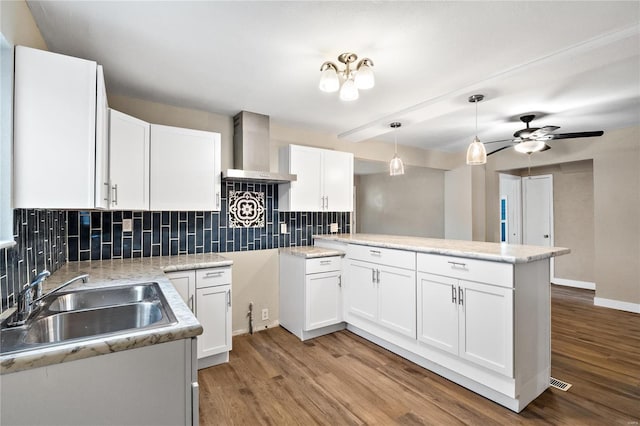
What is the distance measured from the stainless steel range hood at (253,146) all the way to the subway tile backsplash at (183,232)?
299 millimetres

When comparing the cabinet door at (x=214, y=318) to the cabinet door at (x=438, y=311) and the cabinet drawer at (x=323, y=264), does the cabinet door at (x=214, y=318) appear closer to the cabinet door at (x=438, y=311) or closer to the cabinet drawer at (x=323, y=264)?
the cabinet drawer at (x=323, y=264)

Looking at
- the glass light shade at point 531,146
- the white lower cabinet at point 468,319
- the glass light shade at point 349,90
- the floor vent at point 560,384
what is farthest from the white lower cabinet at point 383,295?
the glass light shade at point 531,146

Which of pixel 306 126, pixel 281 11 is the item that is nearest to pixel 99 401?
pixel 281 11

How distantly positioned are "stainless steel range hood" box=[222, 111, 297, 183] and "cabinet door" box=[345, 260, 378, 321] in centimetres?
118

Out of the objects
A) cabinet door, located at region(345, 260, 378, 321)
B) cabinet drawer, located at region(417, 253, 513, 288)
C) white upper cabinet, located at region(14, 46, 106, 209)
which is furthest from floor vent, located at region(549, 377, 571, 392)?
white upper cabinet, located at region(14, 46, 106, 209)

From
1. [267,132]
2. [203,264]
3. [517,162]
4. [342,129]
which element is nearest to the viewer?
[203,264]

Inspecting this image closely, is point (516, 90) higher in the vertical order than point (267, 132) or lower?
higher

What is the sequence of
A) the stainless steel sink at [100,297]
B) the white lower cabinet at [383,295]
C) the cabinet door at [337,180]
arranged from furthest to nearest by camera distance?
the cabinet door at [337,180] → the white lower cabinet at [383,295] → the stainless steel sink at [100,297]

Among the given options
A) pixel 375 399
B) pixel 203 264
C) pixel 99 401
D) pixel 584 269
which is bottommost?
pixel 375 399

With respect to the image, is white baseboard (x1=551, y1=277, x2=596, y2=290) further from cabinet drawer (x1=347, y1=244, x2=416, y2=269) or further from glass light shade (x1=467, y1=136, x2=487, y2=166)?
cabinet drawer (x1=347, y1=244, x2=416, y2=269)

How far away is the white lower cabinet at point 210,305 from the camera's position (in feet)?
8.13

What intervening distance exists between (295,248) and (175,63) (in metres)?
2.18

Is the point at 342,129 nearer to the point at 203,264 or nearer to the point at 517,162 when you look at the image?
the point at 203,264

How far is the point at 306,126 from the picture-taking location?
3.72 m
